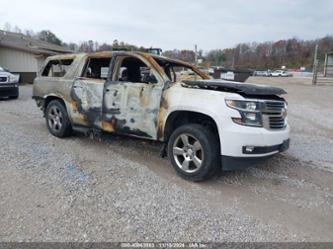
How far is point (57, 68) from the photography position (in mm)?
6152

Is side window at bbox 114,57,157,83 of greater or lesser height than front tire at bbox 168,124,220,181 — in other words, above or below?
above

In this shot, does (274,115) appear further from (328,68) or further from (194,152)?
(328,68)

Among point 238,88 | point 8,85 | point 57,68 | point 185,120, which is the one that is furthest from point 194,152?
point 8,85

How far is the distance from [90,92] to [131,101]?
40.7 inches

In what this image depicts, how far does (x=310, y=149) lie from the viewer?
5703 millimetres

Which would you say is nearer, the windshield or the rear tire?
the windshield

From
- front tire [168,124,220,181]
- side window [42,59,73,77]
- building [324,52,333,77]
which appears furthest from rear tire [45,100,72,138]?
building [324,52,333,77]

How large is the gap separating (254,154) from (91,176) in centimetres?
228

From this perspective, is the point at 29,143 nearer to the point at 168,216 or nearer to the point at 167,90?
the point at 167,90

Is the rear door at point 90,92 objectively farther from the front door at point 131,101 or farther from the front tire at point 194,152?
the front tire at point 194,152

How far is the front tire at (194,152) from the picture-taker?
12.4 ft

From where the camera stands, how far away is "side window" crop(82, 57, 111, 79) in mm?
5387

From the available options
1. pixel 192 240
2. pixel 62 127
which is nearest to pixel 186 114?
pixel 192 240

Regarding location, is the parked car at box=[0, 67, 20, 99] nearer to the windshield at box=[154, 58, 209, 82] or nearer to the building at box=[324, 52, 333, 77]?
the windshield at box=[154, 58, 209, 82]
